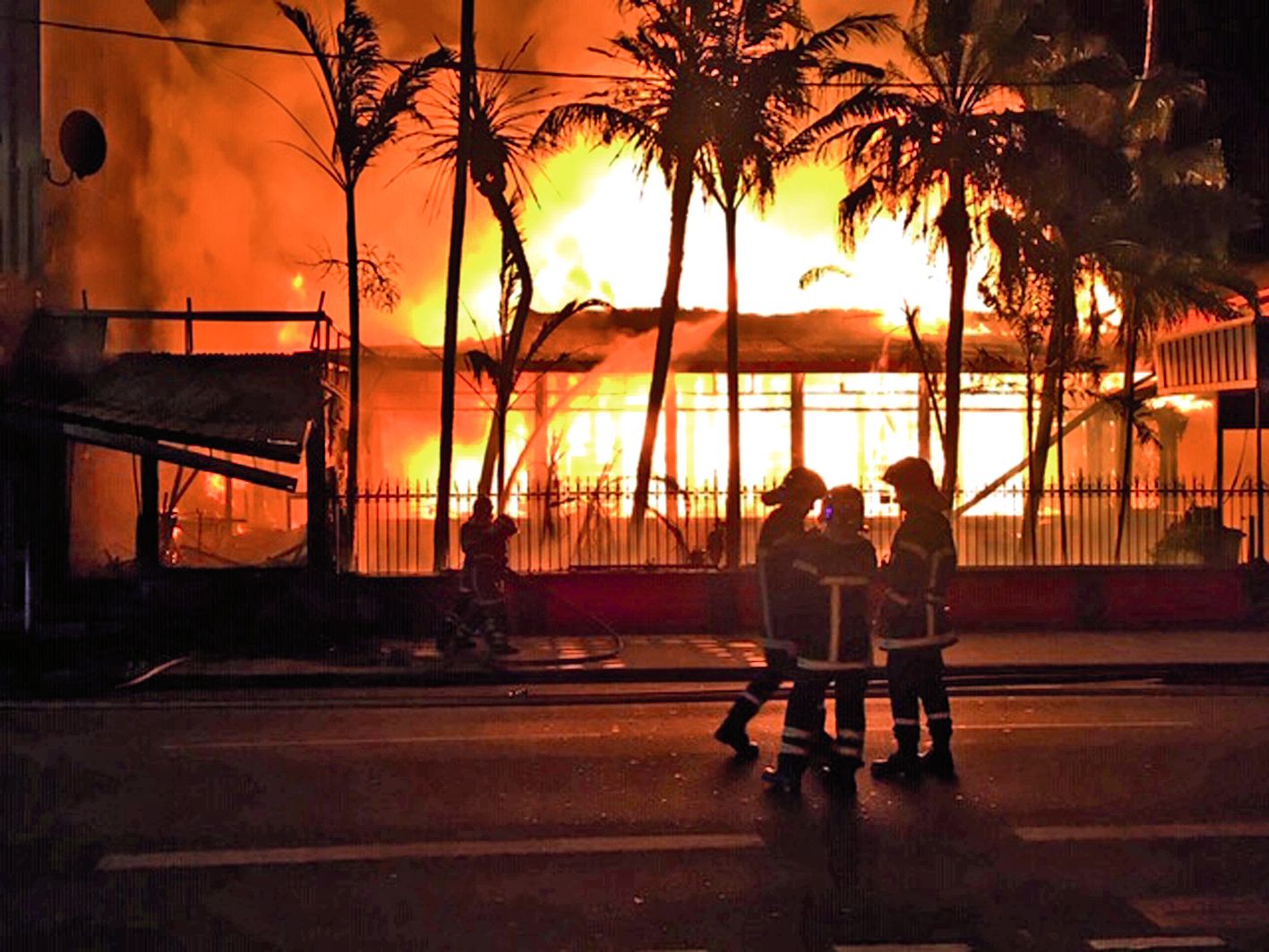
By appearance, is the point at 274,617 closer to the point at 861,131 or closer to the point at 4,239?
the point at 4,239

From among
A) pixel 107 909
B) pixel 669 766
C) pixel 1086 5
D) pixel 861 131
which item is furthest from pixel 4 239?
pixel 1086 5

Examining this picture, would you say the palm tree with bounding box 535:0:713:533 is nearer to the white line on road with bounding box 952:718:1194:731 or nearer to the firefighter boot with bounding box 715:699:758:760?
the white line on road with bounding box 952:718:1194:731

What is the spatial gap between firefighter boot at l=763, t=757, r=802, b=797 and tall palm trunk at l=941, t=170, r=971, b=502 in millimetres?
10968

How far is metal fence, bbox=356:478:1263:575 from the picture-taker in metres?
16.3

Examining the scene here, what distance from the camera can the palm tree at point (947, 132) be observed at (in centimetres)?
1827

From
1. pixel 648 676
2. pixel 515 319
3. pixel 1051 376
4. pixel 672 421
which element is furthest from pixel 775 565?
pixel 672 421

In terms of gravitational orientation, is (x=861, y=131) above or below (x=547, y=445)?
above

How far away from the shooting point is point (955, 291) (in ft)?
62.8

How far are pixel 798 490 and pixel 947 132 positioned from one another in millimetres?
11722

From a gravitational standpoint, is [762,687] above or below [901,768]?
above

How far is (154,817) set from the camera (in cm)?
716

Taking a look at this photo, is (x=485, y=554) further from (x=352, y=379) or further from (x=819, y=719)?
(x=819, y=719)

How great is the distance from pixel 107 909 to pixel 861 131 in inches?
581

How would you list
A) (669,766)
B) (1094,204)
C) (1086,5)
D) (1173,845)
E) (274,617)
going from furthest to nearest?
(1086,5)
(1094,204)
(274,617)
(669,766)
(1173,845)
